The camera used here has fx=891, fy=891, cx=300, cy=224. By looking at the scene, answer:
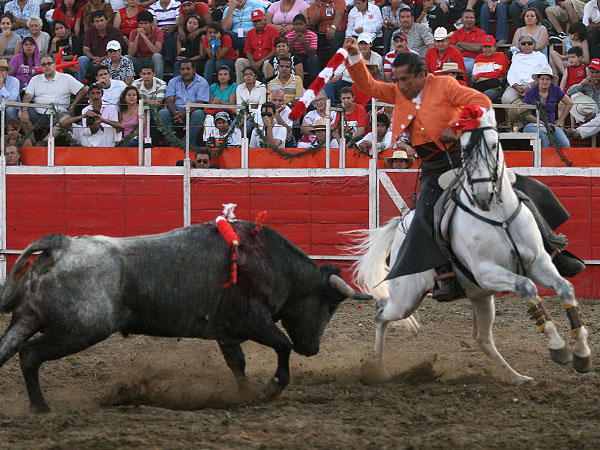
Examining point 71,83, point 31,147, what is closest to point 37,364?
point 31,147

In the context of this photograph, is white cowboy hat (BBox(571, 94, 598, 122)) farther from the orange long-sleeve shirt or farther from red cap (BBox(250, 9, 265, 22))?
the orange long-sleeve shirt

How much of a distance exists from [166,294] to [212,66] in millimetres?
8624

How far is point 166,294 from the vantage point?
5.56 metres

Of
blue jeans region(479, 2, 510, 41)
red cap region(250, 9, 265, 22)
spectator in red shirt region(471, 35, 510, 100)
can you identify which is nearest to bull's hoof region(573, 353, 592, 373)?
spectator in red shirt region(471, 35, 510, 100)

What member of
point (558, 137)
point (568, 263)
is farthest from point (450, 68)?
point (568, 263)

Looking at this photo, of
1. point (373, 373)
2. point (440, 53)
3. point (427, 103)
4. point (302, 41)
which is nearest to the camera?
point (427, 103)

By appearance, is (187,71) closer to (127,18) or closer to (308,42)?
(308,42)

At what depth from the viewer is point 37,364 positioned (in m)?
5.33

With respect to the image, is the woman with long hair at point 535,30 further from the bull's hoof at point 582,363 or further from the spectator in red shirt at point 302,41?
the bull's hoof at point 582,363

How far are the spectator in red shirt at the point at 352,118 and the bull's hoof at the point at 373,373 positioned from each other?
5.07 m

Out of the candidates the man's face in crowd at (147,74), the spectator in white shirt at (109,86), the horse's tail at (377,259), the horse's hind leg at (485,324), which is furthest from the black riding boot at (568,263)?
the spectator in white shirt at (109,86)

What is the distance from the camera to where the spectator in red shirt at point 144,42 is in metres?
14.0

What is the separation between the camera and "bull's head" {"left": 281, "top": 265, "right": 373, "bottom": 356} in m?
6.25

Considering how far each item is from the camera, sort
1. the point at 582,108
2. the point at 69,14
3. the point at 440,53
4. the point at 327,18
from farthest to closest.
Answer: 1. the point at 69,14
2. the point at 327,18
3. the point at 440,53
4. the point at 582,108
